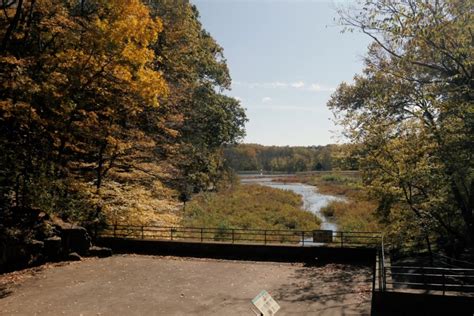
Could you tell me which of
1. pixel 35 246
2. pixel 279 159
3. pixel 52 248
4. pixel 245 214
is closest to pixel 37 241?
pixel 35 246

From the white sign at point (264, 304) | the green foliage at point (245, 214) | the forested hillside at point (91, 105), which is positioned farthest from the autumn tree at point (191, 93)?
the white sign at point (264, 304)

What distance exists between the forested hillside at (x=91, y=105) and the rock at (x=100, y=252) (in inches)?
64.8

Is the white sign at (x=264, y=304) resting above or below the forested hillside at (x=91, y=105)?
below

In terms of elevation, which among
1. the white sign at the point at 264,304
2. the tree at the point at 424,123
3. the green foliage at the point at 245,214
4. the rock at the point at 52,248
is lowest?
the green foliage at the point at 245,214

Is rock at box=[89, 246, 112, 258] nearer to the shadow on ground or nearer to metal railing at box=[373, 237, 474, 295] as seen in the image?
the shadow on ground

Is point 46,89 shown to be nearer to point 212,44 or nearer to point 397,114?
point 397,114

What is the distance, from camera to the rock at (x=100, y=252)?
669 inches

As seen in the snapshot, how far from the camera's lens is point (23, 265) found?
14.5 meters

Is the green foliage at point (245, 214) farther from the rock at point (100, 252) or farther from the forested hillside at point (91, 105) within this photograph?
the rock at point (100, 252)

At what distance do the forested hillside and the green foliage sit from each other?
5865 mm

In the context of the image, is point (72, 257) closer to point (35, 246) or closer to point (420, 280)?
point (35, 246)

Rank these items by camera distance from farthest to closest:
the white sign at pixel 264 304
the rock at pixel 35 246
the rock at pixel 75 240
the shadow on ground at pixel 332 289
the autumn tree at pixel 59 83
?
the rock at pixel 75 240
the rock at pixel 35 246
the autumn tree at pixel 59 83
the shadow on ground at pixel 332 289
the white sign at pixel 264 304

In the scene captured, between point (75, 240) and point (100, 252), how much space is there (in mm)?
1203

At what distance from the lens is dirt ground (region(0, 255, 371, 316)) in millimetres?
10461
